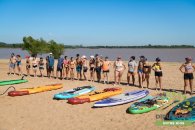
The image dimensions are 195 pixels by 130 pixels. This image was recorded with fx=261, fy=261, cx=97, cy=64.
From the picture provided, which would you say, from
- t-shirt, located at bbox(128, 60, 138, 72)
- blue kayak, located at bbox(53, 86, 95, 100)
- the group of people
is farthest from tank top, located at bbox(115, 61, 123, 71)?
blue kayak, located at bbox(53, 86, 95, 100)

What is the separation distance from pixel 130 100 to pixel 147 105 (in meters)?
1.25

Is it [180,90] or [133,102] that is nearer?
[133,102]

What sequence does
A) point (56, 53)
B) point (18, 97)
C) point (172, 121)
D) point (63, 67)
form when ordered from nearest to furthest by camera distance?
point (172, 121), point (18, 97), point (63, 67), point (56, 53)

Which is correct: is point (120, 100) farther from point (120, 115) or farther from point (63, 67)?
point (63, 67)

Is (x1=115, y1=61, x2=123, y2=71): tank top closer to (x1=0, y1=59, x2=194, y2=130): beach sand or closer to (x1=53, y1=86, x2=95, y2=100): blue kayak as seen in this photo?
(x1=53, y1=86, x2=95, y2=100): blue kayak

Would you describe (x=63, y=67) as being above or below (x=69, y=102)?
above

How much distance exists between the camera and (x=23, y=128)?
355 inches

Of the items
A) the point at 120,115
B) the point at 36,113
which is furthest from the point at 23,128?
the point at 120,115

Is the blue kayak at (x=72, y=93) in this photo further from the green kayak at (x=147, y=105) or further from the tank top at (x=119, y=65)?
the green kayak at (x=147, y=105)

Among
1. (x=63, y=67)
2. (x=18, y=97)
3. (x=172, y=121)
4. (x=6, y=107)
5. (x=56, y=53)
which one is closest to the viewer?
(x=172, y=121)

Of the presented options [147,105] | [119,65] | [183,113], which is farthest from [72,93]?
[183,113]

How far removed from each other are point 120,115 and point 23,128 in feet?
11.8

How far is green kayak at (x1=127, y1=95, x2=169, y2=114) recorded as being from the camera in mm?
10011

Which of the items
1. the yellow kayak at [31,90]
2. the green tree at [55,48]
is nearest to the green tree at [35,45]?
the green tree at [55,48]
